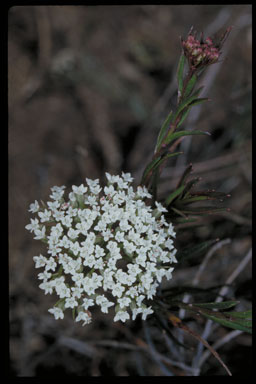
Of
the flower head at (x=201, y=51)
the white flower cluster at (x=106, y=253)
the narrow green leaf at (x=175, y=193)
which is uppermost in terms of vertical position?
the flower head at (x=201, y=51)

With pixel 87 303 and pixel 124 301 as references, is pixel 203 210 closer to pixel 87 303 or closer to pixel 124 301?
pixel 124 301

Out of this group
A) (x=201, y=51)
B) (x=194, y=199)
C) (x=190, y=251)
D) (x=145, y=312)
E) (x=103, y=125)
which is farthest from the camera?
(x=103, y=125)

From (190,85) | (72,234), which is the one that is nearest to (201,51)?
(190,85)

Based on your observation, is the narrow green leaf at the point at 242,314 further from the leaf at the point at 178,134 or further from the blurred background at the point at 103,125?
the blurred background at the point at 103,125

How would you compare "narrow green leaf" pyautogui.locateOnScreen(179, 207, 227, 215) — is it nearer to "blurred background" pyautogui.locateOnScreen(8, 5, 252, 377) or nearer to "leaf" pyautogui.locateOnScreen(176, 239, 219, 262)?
"leaf" pyautogui.locateOnScreen(176, 239, 219, 262)

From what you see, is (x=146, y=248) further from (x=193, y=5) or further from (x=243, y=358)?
(x=193, y=5)

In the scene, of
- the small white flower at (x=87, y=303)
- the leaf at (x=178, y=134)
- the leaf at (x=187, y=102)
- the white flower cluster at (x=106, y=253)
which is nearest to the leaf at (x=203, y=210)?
the white flower cluster at (x=106, y=253)

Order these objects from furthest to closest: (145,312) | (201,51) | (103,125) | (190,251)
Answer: (103,125) < (190,251) < (145,312) < (201,51)

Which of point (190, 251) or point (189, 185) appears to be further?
point (190, 251)
